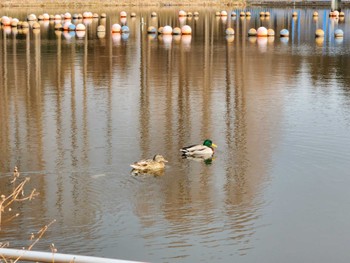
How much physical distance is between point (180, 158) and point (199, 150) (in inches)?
19.6

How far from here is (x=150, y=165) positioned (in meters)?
17.5

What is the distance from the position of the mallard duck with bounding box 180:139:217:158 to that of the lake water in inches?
10.4

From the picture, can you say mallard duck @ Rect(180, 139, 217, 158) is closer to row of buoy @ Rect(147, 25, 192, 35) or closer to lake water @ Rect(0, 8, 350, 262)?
lake water @ Rect(0, 8, 350, 262)

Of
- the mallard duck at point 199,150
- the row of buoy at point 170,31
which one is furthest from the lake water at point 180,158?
the row of buoy at point 170,31

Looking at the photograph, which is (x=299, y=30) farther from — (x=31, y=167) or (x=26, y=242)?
(x=26, y=242)

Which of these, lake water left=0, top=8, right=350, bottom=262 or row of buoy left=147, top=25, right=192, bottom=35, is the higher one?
row of buoy left=147, top=25, right=192, bottom=35

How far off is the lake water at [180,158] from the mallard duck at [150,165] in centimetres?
27

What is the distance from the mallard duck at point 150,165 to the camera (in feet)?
57.2

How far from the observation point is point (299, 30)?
7281 cm

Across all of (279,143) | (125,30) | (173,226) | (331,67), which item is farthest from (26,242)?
(125,30)

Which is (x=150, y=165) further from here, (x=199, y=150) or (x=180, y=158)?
(x=199, y=150)

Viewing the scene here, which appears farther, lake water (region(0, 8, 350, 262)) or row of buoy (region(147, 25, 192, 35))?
row of buoy (region(147, 25, 192, 35))

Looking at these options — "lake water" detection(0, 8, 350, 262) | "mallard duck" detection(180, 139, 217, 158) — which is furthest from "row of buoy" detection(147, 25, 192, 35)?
"mallard duck" detection(180, 139, 217, 158)

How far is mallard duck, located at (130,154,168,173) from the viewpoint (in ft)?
57.2
